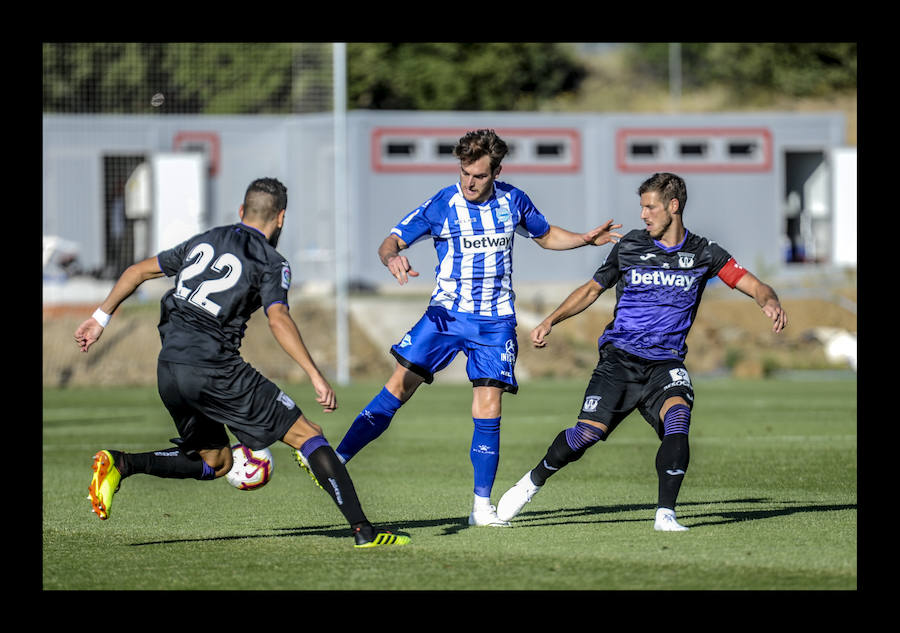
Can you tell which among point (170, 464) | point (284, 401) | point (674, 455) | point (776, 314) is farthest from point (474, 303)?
point (170, 464)

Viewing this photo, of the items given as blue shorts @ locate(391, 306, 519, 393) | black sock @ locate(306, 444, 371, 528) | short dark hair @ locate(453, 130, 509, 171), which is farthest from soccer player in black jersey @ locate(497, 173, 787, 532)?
black sock @ locate(306, 444, 371, 528)

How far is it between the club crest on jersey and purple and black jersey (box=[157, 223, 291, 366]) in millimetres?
2362

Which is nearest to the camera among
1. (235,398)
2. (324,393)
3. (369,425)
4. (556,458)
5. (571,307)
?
(324,393)

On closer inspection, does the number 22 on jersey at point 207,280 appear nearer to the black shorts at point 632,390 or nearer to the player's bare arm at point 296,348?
the player's bare arm at point 296,348

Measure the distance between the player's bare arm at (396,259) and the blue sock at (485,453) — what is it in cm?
102

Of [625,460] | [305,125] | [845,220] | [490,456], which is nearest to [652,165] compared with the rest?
[845,220]

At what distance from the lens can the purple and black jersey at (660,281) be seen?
25.7 ft

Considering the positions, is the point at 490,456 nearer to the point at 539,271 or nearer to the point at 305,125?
the point at 305,125

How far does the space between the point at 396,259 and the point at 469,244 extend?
0.69 m

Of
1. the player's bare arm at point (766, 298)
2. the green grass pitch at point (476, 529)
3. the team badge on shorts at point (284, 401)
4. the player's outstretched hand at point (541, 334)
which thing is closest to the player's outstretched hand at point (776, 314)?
the player's bare arm at point (766, 298)

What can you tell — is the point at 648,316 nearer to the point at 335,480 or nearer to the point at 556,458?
the point at 556,458

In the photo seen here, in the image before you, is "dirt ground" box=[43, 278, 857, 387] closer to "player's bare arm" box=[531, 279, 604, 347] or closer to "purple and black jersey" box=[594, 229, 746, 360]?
"player's bare arm" box=[531, 279, 604, 347]

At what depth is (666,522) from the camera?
7457mm

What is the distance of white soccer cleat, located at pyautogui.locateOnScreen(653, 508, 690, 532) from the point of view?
7430mm
